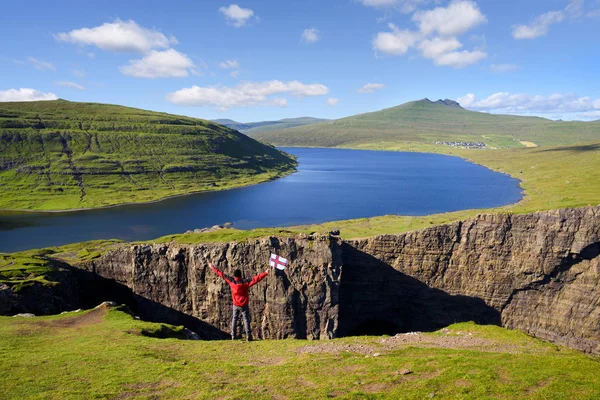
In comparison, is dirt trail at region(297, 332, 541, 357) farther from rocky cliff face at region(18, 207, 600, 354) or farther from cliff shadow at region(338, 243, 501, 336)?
rocky cliff face at region(18, 207, 600, 354)

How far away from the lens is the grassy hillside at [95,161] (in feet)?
427

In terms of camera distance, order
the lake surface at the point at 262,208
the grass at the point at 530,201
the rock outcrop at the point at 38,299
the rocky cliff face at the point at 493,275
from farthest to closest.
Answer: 1. the lake surface at the point at 262,208
2. the grass at the point at 530,201
3. the rocky cliff face at the point at 493,275
4. the rock outcrop at the point at 38,299

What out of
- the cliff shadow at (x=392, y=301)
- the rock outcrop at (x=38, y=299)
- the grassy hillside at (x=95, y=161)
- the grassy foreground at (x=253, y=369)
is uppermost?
the grassy hillside at (x=95, y=161)

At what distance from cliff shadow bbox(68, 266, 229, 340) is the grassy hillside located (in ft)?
308

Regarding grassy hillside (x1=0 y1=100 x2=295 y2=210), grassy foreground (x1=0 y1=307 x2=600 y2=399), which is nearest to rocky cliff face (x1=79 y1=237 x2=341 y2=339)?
grassy foreground (x1=0 y1=307 x2=600 y2=399)

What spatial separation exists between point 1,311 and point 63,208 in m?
102

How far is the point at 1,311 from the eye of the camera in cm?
3066

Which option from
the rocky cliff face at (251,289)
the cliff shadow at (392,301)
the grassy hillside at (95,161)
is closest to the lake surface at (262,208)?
the grassy hillside at (95,161)

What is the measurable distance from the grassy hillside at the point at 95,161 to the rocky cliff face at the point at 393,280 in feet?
327

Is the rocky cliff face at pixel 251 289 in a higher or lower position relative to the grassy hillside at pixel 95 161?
lower

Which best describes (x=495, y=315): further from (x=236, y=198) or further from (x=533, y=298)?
(x=236, y=198)

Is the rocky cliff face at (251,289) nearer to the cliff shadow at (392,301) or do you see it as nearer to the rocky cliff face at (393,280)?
the rocky cliff face at (393,280)

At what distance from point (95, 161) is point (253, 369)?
157158 mm

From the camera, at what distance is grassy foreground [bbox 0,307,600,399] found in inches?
619
